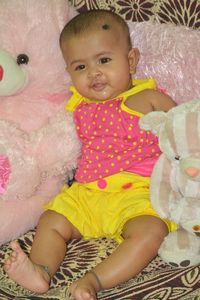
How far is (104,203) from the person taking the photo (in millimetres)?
1363

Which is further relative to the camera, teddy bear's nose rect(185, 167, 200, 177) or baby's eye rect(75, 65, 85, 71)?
baby's eye rect(75, 65, 85, 71)

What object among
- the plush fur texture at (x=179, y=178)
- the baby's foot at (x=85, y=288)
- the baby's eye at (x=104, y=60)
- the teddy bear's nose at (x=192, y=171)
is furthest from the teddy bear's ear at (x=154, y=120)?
the baby's foot at (x=85, y=288)

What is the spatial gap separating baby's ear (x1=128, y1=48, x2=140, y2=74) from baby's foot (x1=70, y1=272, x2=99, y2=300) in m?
0.57

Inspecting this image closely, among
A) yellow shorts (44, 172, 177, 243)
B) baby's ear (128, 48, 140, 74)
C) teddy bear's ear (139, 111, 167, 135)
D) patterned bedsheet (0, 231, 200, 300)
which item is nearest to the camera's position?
patterned bedsheet (0, 231, 200, 300)

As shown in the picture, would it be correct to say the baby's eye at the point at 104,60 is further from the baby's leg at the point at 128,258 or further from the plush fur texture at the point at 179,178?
the baby's leg at the point at 128,258

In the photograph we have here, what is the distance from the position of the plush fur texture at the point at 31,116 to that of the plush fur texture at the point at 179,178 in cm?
28

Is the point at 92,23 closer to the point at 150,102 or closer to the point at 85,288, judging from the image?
the point at 150,102

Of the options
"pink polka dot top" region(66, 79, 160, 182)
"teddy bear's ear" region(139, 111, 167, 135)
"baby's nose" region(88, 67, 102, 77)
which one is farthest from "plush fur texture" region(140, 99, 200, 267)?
"baby's nose" region(88, 67, 102, 77)

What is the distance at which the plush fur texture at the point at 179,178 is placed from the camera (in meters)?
1.17

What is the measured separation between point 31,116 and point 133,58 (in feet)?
1.01

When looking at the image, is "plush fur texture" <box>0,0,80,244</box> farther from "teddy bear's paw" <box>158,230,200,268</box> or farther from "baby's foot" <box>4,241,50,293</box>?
"teddy bear's paw" <box>158,230,200,268</box>

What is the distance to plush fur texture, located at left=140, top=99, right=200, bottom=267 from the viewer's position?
1171 mm

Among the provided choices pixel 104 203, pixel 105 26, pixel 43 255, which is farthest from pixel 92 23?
pixel 43 255

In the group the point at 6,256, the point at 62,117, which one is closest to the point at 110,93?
the point at 62,117
